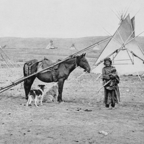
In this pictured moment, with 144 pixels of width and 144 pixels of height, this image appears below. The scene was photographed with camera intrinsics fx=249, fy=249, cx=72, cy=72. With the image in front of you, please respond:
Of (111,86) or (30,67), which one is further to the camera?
(30,67)

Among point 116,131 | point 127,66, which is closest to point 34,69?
point 116,131

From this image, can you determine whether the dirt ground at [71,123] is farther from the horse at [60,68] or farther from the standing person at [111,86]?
the horse at [60,68]

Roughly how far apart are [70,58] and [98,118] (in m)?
3.12

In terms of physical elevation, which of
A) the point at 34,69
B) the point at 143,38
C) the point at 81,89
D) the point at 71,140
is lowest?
the point at 71,140

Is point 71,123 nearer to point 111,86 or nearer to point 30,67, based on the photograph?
point 111,86

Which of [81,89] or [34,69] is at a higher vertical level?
[34,69]

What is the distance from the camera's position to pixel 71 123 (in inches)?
255

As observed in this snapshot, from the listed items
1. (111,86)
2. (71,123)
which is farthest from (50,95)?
(71,123)

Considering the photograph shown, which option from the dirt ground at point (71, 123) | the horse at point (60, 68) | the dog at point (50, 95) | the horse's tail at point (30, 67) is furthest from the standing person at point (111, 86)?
the horse's tail at point (30, 67)

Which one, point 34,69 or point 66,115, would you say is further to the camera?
point 34,69

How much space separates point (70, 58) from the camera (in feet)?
30.9

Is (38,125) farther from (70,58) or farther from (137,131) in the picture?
(70,58)

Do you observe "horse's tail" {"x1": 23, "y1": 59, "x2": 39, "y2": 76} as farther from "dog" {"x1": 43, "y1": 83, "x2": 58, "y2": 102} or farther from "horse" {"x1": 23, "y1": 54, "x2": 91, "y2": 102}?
"dog" {"x1": 43, "y1": 83, "x2": 58, "y2": 102}

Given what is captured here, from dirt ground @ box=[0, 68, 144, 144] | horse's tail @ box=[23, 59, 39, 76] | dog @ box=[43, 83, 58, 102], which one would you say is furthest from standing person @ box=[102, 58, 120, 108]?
horse's tail @ box=[23, 59, 39, 76]
